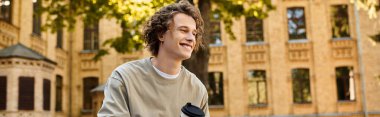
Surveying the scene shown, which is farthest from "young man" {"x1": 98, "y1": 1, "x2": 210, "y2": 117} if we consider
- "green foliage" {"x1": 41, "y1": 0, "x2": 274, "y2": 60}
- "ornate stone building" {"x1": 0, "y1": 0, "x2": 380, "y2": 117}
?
"ornate stone building" {"x1": 0, "y1": 0, "x2": 380, "y2": 117}

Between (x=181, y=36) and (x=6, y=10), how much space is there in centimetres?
1872

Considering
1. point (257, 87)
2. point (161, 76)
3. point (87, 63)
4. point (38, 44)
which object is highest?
point (38, 44)

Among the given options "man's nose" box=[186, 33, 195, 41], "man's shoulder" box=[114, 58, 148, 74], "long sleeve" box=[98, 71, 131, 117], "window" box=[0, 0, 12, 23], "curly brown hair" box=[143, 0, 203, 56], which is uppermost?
"window" box=[0, 0, 12, 23]

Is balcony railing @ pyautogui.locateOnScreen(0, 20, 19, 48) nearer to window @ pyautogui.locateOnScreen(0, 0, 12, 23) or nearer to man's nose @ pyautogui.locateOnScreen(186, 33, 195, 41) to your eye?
window @ pyautogui.locateOnScreen(0, 0, 12, 23)

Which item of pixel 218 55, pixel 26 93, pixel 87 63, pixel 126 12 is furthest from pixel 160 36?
pixel 87 63

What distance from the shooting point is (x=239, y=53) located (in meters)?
25.9

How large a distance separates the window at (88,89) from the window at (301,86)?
→ 413 inches

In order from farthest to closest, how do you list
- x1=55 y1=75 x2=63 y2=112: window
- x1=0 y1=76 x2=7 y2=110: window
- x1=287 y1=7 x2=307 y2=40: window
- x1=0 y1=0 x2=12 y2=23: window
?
x1=287 y1=7 x2=307 y2=40: window
x1=55 y1=75 x2=63 y2=112: window
x1=0 y1=0 x2=12 y2=23: window
x1=0 y1=76 x2=7 y2=110: window

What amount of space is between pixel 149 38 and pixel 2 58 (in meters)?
17.0

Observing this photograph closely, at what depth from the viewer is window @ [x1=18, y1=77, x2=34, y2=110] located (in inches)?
718

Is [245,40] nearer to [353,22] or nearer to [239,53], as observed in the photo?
[239,53]

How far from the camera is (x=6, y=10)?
1942cm

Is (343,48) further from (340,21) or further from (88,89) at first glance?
(88,89)

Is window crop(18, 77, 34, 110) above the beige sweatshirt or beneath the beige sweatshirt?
beneath
